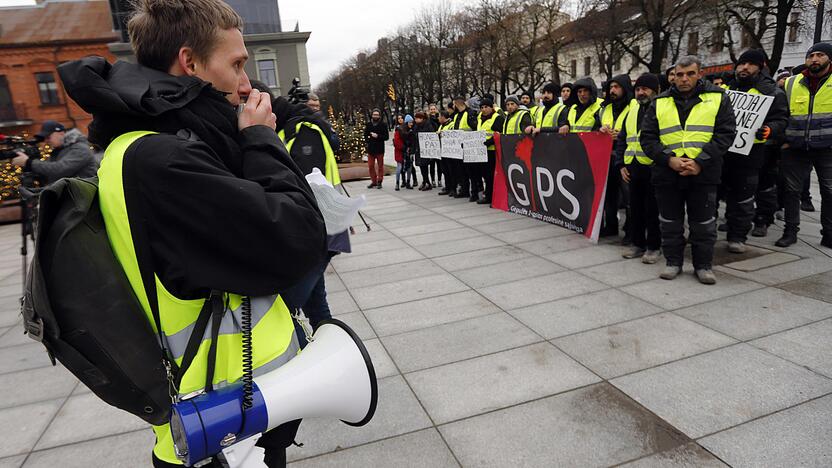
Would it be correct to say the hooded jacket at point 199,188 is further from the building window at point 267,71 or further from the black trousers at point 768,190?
the building window at point 267,71

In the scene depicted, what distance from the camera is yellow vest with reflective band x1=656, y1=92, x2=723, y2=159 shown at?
4734 millimetres

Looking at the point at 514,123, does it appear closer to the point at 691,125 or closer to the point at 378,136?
the point at 691,125

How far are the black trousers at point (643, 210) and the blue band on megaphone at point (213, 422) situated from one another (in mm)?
5373

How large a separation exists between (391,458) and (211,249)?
6.21 ft

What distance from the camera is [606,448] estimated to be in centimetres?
255

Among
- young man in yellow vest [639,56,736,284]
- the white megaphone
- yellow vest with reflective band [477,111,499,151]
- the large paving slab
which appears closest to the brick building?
yellow vest with reflective band [477,111,499,151]

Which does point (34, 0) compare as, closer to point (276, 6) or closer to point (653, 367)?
point (276, 6)

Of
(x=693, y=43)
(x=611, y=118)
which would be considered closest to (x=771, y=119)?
(x=611, y=118)

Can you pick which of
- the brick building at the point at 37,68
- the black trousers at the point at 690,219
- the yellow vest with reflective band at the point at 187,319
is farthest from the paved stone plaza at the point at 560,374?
the brick building at the point at 37,68

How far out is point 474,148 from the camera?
999 cm

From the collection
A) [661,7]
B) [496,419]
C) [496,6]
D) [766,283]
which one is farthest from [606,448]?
[496,6]

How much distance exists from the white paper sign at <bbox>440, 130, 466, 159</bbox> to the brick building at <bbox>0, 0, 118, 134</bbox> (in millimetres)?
36695

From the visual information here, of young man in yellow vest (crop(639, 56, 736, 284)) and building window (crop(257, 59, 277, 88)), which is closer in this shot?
young man in yellow vest (crop(639, 56, 736, 284))

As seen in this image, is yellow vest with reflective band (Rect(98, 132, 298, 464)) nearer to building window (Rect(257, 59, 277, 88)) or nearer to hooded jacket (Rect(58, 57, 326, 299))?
hooded jacket (Rect(58, 57, 326, 299))
